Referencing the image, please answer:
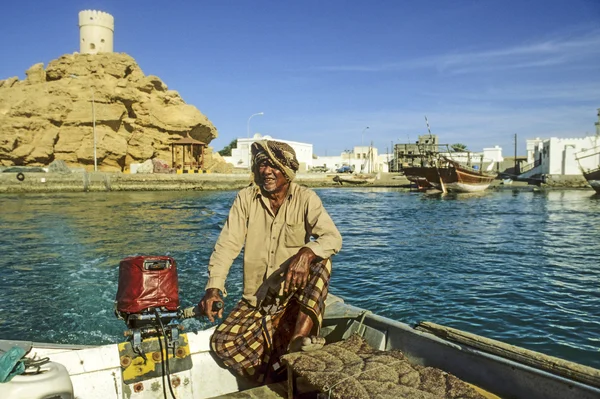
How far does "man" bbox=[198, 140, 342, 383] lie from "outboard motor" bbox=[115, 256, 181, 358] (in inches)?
10.1

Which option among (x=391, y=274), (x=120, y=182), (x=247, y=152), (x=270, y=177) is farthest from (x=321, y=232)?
(x=247, y=152)

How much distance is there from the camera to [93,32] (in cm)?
6788

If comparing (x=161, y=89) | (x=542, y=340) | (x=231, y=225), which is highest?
(x=161, y=89)

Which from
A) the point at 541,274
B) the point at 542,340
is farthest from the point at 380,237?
the point at 542,340

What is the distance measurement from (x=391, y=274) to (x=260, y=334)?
8.14 meters

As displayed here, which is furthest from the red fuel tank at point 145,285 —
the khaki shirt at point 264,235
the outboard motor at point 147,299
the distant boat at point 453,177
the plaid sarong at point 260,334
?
the distant boat at point 453,177

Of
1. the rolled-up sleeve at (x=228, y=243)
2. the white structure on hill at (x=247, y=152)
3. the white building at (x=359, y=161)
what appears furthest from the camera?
the white building at (x=359, y=161)

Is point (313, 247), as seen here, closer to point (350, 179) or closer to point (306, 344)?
point (306, 344)

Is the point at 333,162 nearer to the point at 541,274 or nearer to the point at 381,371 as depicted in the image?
the point at 541,274

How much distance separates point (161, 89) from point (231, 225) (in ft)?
201

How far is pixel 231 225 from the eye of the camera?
374 cm

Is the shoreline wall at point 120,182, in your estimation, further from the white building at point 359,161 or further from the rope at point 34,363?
the rope at point 34,363

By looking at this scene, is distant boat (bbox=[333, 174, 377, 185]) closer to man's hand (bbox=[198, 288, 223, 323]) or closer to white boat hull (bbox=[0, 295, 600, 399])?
white boat hull (bbox=[0, 295, 600, 399])

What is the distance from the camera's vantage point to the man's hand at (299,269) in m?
3.29
